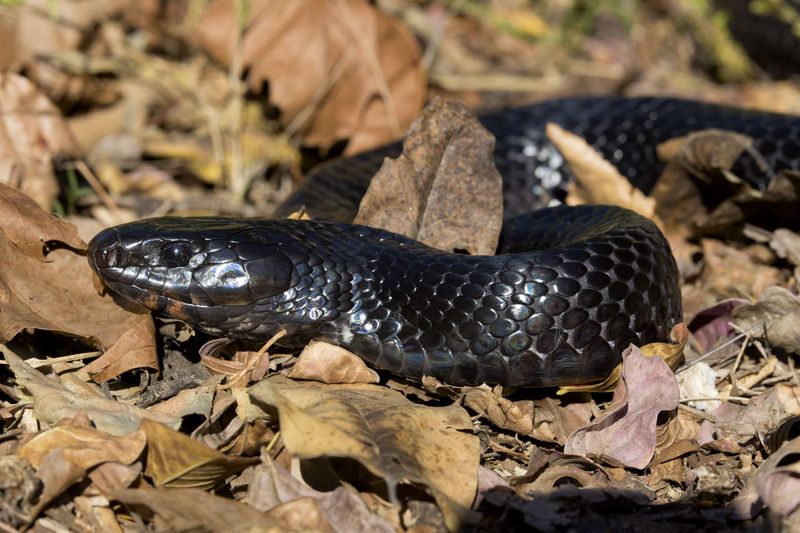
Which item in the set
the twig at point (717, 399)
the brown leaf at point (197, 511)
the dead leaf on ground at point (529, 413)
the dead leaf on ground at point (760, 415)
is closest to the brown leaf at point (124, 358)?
the brown leaf at point (197, 511)

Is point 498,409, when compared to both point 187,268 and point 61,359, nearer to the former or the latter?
point 187,268

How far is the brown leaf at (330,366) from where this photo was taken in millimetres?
3916

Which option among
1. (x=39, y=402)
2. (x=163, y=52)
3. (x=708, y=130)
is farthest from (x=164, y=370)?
(x=163, y=52)

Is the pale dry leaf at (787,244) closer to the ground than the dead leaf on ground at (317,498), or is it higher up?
closer to the ground

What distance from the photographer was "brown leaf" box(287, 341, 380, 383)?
3.92m

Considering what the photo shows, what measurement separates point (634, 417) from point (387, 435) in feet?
3.63

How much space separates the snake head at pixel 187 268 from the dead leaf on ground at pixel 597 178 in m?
2.14

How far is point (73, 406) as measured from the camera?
143 inches

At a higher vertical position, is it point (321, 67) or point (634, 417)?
Answer: point (321, 67)

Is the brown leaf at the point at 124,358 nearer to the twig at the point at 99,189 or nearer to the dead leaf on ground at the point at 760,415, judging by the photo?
the twig at the point at 99,189

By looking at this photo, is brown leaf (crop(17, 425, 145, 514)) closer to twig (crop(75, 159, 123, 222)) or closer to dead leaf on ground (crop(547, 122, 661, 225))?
twig (crop(75, 159, 123, 222))

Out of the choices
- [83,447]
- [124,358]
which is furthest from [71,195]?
[83,447]

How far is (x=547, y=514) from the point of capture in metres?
3.29

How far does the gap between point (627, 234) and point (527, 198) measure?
90.9 inches
